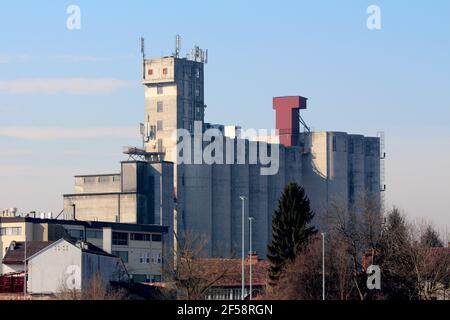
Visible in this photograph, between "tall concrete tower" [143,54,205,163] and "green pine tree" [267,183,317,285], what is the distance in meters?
82.9

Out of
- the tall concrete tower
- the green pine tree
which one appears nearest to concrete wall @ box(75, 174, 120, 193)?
the tall concrete tower

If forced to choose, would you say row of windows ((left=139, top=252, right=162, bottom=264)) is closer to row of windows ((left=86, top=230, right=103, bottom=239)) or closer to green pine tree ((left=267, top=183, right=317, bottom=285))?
row of windows ((left=86, top=230, right=103, bottom=239))

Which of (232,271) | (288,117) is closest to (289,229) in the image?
(232,271)

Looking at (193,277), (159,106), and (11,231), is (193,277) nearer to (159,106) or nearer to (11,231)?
(11,231)

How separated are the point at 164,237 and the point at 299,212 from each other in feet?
218

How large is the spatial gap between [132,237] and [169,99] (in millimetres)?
30698

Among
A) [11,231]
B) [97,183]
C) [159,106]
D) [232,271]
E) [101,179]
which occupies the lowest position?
[232,271]

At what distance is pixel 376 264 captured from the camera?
287ft

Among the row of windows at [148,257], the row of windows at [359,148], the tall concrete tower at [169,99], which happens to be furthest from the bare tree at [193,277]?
the row of windows at [359,148]

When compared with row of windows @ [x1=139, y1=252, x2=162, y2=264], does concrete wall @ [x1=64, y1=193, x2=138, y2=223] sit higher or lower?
higher

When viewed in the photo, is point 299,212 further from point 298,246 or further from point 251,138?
point 251,138

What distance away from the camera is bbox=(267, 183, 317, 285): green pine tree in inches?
3499

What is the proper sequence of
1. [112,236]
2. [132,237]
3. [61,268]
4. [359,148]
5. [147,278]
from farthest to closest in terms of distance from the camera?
[359,148] → [132,237] → [112,236] → [147,278] → [61,268]

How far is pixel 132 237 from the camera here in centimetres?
15000
